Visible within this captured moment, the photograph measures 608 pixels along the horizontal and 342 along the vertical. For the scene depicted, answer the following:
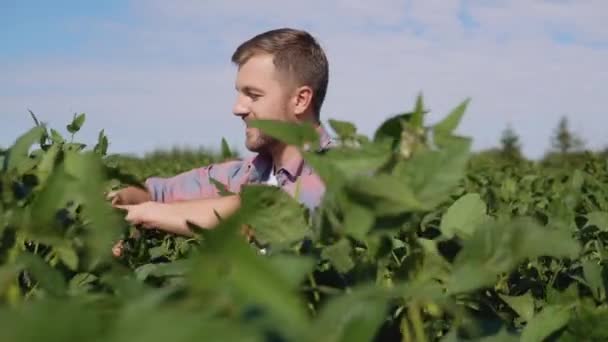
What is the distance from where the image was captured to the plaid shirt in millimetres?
3287

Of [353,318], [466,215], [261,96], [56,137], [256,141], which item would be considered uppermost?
[353,318]

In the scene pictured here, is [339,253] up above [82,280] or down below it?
above

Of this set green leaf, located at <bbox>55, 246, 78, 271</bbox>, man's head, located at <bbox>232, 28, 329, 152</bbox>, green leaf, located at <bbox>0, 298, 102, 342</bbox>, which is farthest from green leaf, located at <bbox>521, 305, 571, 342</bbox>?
man's head, located at <bbox>232, 28, 329, 152</bbox>

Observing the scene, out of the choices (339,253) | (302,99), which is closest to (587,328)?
(339,253)

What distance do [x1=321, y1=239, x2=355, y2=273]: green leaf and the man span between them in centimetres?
155

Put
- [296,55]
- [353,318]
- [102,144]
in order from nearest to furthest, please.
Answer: [353,318] → [102,144] → [296,55]

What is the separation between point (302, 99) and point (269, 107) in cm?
34

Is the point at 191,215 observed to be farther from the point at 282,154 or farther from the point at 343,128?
the point at 343,128

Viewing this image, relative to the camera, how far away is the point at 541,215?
2498 millimetres

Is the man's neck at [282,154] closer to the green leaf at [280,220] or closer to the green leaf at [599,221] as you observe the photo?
the green leaf at [599,221]

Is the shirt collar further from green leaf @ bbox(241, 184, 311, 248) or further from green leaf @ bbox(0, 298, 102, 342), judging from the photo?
green leaf @ bbox(0, 298, 102, 342)

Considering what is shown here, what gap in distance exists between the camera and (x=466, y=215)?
147 cm

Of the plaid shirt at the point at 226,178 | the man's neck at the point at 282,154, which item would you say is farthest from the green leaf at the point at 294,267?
the man's neck at the point at 282,154

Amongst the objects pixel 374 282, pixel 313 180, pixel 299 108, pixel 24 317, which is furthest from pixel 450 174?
pixel 299 108
